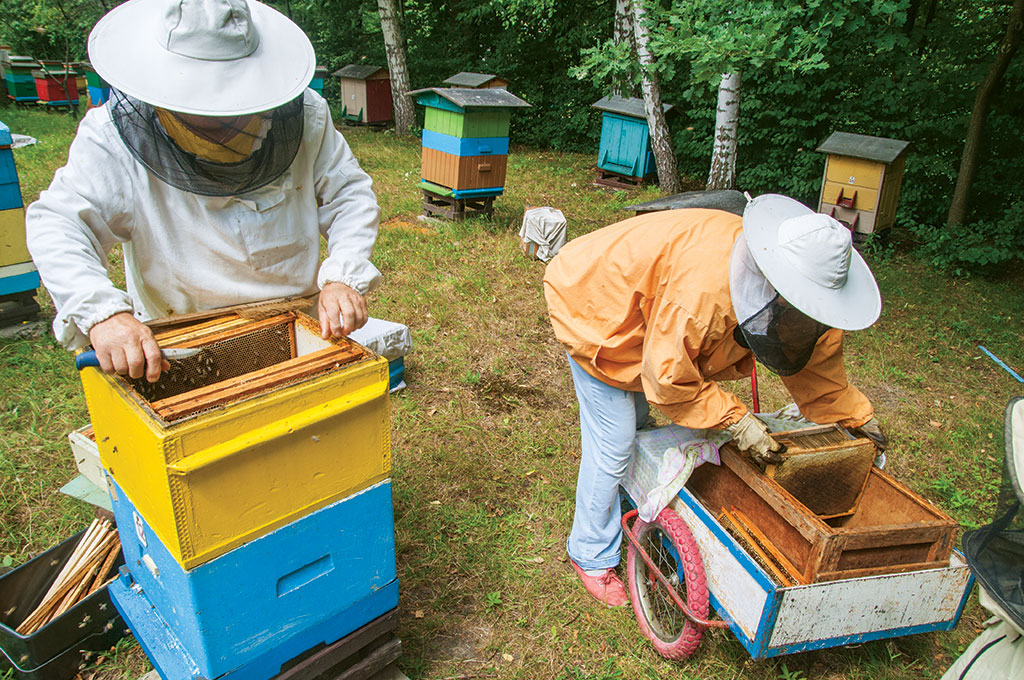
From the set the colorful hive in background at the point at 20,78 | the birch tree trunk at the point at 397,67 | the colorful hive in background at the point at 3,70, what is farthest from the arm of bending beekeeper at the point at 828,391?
the colorful hive in background at the point at 3,70

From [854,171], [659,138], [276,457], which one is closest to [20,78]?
[659,138]

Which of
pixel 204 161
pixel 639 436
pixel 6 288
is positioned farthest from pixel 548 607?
pixel 6 288

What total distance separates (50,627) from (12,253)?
8.60 feet

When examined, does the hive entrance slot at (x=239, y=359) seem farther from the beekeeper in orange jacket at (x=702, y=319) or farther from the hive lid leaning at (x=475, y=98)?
the hive lid leaning at (x=475, y=98)

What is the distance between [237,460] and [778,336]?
55.2 inches

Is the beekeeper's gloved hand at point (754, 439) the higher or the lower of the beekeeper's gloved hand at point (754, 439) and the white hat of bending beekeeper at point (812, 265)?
the lower

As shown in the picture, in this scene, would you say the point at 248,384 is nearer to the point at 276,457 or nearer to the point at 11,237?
the point at 276,457

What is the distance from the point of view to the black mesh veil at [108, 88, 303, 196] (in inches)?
63.4

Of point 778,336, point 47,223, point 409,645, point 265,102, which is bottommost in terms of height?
point 409,645

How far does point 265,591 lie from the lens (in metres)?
1.53

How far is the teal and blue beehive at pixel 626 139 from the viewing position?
8.41m

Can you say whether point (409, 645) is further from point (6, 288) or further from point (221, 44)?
point (6, 288)

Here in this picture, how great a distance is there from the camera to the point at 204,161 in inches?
66.4

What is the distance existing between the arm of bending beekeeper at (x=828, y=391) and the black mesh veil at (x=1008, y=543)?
769 millimetres
